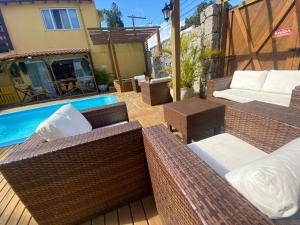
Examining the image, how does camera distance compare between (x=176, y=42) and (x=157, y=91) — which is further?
(x=157, y=91)

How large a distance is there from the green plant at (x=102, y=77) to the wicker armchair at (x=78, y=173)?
7.81 meters

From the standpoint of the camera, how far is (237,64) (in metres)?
3.63

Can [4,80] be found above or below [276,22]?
below

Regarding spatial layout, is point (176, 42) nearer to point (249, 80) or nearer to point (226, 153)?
point (249, 80)

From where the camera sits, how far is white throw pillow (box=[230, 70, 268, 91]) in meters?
2.66

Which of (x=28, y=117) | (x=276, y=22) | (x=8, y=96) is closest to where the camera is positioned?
(x=276, y=22)

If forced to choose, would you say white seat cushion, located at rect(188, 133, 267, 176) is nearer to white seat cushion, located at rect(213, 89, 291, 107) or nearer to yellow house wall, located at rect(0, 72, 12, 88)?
white seat cushion, located at rect(213, 89, 291, 107)

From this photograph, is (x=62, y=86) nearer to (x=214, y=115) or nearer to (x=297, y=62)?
(x=214, y=115)

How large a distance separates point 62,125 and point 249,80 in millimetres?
3133

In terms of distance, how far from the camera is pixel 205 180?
643 millimetres

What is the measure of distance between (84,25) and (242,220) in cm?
1054

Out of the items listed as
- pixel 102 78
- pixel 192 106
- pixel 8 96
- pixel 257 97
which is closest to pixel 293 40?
pixel 257 97

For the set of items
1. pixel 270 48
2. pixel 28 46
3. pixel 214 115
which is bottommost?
pixel 214 115

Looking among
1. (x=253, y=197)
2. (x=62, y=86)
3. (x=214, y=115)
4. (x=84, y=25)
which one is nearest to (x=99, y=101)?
(x=62, y=86)
